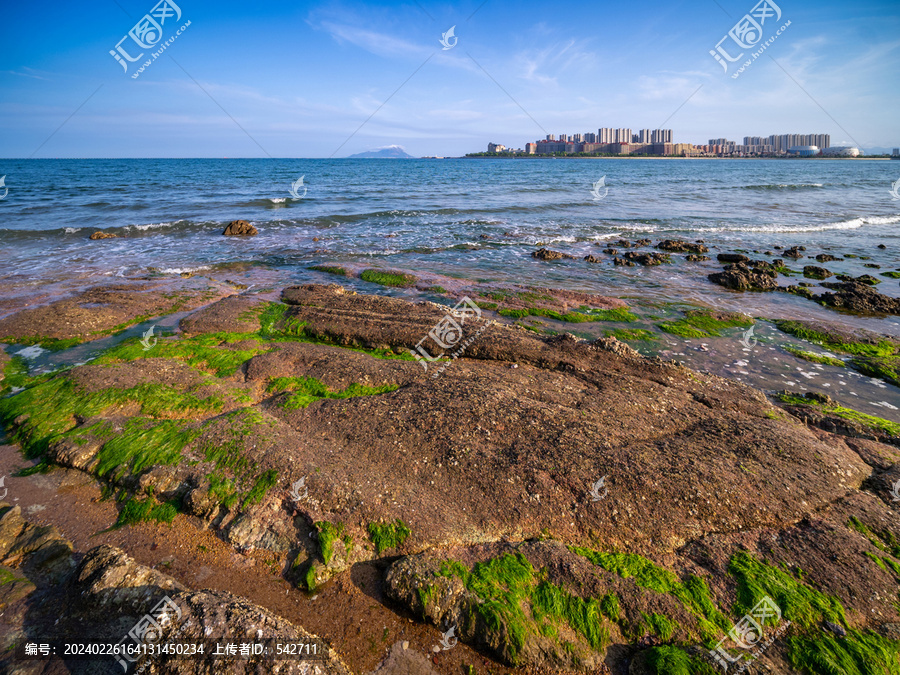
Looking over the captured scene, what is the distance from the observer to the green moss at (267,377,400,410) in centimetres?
688

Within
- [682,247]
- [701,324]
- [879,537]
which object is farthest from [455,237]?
[879,537]

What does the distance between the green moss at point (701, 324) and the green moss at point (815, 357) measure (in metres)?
1.51

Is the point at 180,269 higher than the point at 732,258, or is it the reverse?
the point at 180,269

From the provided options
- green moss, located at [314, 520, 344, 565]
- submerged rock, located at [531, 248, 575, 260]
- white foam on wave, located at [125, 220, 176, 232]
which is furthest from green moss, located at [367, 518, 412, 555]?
white foam on wave, located at [125, 220, 176, 232]

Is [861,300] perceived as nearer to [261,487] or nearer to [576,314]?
[576,314]

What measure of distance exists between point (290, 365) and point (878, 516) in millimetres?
8520

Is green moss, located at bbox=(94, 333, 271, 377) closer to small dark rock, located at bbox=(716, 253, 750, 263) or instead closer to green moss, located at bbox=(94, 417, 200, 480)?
green moss, located at bbox=(94, 417, 200, 480)

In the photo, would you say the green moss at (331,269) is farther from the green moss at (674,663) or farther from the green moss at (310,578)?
the green moss at (674,663)

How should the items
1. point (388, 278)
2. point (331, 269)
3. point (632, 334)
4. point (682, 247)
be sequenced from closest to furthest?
1. point (632, 334)
2. point (388, 278)
3. point (331, 269)
4. point (682, 247)

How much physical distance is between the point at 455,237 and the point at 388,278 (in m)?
8.84

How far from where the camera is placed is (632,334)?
1054 cm

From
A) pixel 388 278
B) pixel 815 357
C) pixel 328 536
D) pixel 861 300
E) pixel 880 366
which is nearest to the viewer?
pixel 328 536

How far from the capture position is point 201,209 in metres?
31.3

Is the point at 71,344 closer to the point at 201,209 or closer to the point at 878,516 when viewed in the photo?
the point at 878,516
